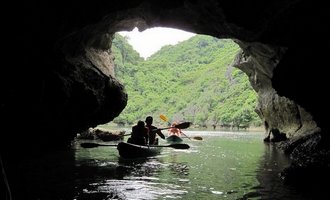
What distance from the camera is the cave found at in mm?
9602

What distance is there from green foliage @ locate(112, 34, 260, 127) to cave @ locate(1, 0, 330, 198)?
4782cm

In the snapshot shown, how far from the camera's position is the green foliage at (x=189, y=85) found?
72438 mm

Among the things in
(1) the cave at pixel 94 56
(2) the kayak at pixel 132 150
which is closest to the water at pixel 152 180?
(2) the kayak at pixel 132 150

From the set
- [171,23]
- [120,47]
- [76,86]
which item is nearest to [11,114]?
[76,86]

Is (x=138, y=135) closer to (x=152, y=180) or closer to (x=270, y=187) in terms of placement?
(x=152, y=180)

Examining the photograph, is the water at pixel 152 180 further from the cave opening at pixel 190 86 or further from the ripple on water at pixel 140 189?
the cave opening at pixel 190 86

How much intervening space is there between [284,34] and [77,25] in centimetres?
629

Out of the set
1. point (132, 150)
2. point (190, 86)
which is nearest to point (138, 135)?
point (132, 150)

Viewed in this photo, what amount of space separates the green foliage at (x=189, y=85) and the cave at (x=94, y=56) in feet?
157

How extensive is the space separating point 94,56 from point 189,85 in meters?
89.7

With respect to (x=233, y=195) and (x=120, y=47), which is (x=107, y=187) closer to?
(x=233, y=195)

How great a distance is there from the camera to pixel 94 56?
1620 cm

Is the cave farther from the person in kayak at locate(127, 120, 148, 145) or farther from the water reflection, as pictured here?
the person in kayak at locate(127, 120, 148, 145)

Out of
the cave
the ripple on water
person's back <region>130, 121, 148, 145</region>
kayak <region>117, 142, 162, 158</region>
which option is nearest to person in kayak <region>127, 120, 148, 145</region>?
person's back <region>130, 121, 148, 145</region>
